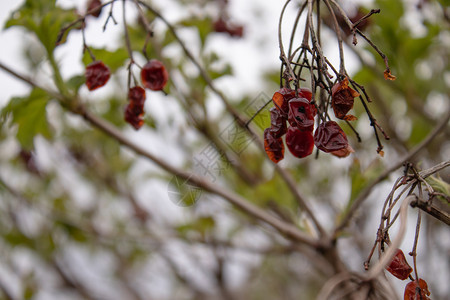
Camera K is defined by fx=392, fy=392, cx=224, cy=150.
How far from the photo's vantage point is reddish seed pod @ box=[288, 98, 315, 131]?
0.72 m

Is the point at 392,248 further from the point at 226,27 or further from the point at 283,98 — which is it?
the point at 226,27

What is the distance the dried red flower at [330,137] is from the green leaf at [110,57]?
0.80 metres

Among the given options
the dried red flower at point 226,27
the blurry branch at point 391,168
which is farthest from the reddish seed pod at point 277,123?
the dried red flower at point 226,27

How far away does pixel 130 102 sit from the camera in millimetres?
1069

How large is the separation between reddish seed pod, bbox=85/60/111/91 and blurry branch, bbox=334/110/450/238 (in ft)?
2.70

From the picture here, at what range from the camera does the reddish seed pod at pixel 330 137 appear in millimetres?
767

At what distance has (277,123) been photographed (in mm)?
804

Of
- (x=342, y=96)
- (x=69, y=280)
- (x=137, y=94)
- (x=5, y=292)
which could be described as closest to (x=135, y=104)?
(x=137, y=94)

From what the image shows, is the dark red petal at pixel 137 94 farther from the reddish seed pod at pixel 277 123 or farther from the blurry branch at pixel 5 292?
the blurry branch at pixel 5 292

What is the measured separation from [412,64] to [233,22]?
932 mm

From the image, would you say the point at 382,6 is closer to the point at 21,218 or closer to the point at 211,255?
the point at 211,255

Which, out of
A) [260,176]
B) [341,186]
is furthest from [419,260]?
[260,176]

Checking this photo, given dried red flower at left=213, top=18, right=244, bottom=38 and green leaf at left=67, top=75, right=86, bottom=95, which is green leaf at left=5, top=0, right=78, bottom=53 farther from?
dried red flower at left=213, top=18, right=244, bottom=38

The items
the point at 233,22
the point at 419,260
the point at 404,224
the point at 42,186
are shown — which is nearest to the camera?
the point at 404,224
